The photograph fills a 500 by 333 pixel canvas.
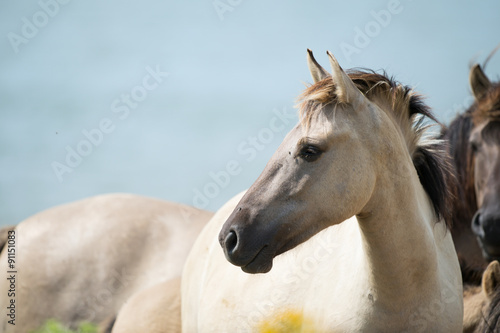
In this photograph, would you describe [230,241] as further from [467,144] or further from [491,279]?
[467,144]

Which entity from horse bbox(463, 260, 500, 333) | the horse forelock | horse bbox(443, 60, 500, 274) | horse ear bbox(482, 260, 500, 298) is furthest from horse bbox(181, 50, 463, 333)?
the horse forelock

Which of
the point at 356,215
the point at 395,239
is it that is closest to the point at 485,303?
the point at 395,239

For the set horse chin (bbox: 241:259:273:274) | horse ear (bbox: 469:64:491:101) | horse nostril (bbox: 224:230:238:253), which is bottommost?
horse ear (bbox: 469:64:491:101)

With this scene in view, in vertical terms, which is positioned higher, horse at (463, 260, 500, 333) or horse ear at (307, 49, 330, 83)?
horse ear at (307, 49, 330, 83)

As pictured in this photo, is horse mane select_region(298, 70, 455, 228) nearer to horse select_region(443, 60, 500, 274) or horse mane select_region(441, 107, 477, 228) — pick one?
horse select_region(443, 60, 500, 274)

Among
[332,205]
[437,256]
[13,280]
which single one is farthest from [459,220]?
[13,280]

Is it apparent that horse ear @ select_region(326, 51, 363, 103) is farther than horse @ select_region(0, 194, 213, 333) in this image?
No

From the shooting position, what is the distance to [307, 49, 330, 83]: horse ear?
2973 mm

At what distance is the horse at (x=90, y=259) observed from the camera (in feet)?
17.6

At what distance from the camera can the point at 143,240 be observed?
5609 mm

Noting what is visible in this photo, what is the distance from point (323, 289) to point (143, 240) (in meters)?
2.99

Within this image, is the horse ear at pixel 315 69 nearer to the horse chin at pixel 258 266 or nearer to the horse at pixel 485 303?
the horse chin at pixel 258 266

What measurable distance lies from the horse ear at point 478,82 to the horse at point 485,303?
2081mm

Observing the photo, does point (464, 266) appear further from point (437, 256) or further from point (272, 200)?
point (272, 200)
